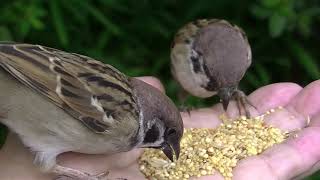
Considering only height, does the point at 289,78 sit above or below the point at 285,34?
below

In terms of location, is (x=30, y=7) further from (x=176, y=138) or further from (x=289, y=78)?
(x=289, y=78)

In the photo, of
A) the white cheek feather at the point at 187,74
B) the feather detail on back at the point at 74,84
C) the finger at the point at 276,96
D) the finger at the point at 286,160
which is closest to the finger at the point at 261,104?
the finger at the point at 276,96

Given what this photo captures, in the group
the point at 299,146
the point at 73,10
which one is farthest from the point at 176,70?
the point at 299,146

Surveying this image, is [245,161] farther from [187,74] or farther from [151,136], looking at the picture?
[187,74]

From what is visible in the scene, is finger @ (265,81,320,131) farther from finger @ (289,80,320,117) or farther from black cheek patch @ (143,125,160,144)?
black cheek patch @ (143,125,160,144)

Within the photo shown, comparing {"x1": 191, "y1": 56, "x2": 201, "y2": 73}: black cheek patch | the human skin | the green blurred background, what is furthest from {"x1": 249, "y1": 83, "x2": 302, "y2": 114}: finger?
the green blurred background

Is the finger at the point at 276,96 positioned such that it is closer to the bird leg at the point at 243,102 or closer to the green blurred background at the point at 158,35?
the bird leg at the point at 243,102

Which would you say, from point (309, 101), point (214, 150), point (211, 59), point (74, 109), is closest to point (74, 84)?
point (74, 109)
